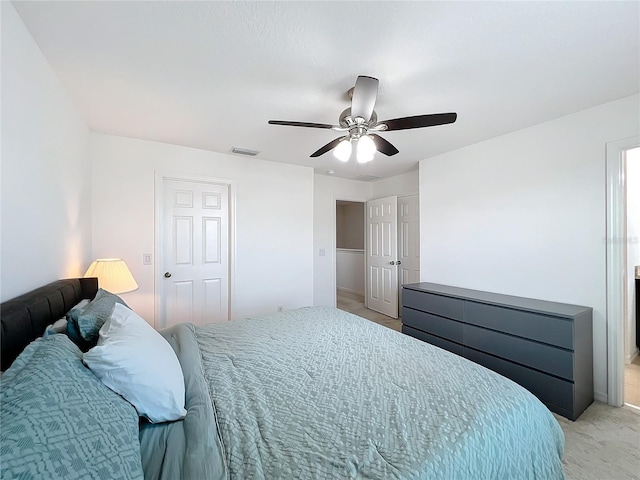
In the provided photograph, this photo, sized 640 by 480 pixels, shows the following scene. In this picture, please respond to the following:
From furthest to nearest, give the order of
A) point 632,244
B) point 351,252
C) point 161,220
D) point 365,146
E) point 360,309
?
point 351,252 → point 360,309 → point 161,220 → point 632,244 → point 365,146

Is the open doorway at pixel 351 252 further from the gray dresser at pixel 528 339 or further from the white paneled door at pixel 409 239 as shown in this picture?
the gray dresser at pixel 528 339

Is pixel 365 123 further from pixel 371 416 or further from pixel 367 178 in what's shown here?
pixel 367 178

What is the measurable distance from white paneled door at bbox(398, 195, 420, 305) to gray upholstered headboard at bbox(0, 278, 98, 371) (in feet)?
13.6

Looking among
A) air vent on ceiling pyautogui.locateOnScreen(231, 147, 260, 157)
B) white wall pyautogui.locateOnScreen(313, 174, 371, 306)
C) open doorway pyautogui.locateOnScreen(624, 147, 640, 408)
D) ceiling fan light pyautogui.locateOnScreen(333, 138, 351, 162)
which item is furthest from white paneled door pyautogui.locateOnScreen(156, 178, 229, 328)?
open doorway pyautogui.locateOnScreen(624, 147, 640, 408)

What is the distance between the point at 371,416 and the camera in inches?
40.9

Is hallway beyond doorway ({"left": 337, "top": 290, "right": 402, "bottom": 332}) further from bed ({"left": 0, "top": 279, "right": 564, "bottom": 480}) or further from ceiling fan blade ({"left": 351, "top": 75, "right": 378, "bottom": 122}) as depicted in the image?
ceiling fan blade ({"left": 351, "top": 75, "right": 378, "bottom": 122})

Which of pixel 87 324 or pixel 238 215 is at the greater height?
pixel 238 215

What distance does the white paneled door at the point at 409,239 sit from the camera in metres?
4.39

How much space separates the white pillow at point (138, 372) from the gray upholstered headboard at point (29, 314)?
0.88 feet

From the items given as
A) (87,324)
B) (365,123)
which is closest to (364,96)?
(365,123)

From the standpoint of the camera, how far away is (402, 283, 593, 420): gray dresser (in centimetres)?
200

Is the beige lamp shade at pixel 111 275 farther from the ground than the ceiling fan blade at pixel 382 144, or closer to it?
closer to it

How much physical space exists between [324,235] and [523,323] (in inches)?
118

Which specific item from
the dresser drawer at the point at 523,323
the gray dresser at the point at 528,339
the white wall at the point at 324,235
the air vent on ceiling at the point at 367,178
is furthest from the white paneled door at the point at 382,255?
the dresser drawer at the point at 523,323
